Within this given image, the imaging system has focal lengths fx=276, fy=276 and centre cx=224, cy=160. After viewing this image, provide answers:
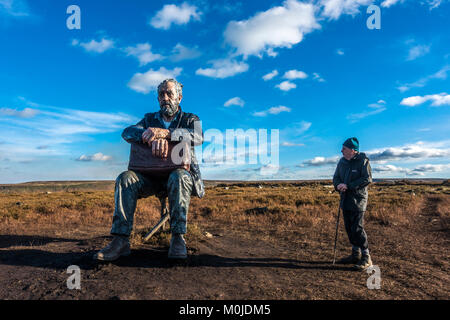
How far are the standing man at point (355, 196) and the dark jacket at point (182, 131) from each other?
2.37 metres

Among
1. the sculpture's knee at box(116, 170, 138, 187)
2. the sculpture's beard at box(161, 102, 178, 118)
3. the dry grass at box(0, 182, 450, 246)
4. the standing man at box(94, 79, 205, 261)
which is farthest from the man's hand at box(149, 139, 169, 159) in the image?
the dry grass at box(0, 182, 450, 246)

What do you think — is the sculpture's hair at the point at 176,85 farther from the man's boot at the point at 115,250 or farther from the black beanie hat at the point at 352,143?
the black beanie hat at the point at 352,143

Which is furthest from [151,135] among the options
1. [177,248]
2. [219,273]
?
[219,273]

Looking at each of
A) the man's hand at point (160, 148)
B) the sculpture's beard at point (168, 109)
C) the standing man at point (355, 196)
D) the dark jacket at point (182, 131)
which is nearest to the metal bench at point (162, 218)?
the dark jacket at point (182, 131)

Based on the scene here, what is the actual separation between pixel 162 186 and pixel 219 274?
5.00ft

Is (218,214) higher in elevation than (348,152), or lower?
lower

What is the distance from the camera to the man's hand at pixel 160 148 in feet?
11.8

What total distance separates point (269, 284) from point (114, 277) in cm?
167

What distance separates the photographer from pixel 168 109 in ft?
13.9

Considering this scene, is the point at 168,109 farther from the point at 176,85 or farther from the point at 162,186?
the point at 162,186

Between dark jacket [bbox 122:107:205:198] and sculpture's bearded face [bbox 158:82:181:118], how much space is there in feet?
0.48
